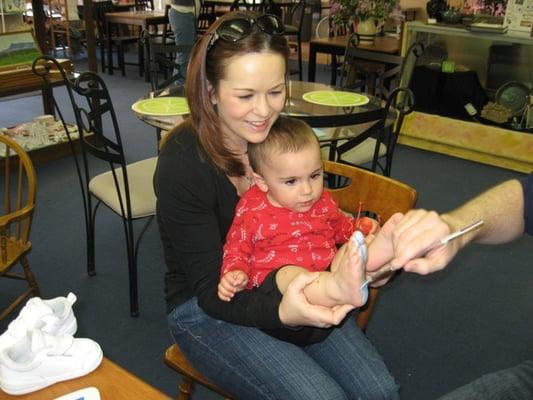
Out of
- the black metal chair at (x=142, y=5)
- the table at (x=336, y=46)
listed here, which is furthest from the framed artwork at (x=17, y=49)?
the black metal chair at (x=142, y=5)

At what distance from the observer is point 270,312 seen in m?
1.12

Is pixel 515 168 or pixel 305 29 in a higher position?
pixel 305 29

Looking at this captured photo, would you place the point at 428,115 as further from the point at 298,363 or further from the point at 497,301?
the point at 298,363

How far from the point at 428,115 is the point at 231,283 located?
10.7 feet

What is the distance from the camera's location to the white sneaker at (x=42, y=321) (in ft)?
3.32

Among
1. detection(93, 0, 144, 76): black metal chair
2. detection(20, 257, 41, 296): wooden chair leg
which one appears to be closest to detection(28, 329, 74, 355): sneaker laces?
detection(20, 257, 41, 296): wooden chair leg

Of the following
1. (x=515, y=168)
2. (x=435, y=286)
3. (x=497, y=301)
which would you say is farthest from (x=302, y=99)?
(x=515, y=168)

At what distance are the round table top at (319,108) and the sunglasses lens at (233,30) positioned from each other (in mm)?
908

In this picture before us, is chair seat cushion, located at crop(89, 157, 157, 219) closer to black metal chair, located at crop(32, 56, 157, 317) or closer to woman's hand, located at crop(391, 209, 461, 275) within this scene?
black metal chair, located at crop(32, 56, 157, 317)

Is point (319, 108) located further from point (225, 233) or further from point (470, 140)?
point (470, 140)

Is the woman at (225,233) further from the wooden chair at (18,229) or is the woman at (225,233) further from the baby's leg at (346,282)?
the wooden chair at (18,229)

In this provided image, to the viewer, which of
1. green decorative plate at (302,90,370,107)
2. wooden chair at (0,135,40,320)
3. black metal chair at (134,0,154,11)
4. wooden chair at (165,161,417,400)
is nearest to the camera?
wooden chair at (165,161,417,400)

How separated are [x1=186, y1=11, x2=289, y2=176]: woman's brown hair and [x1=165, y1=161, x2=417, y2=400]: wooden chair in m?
0.40

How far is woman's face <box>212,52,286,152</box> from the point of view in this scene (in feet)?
4.11
